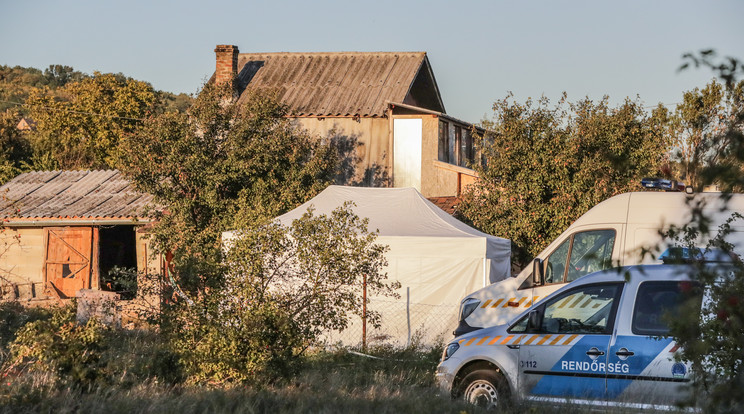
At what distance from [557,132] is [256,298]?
37.2 ft

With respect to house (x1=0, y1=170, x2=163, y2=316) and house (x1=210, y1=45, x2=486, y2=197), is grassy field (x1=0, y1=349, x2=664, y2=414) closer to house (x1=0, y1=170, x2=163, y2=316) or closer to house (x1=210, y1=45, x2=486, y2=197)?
house (x1=0, y1=170, x2=163, y2=316)

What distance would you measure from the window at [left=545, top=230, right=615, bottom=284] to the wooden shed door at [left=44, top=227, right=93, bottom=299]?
52.3ft

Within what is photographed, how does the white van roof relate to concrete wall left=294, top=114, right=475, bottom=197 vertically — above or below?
below

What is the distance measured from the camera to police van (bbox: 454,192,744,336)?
11.8 meters

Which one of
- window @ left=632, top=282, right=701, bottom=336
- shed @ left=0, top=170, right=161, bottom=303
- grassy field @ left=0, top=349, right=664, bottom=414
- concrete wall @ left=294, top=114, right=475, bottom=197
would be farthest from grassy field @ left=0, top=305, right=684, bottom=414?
concrete wall @ left=294, top=114, right=475, bottom=197

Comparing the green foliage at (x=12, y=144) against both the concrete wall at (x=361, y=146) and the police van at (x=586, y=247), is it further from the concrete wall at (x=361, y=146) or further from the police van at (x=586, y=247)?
the police van at (x=586, y=247)

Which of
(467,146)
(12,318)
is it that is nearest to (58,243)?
(12,318)

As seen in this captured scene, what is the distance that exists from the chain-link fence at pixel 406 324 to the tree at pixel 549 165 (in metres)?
4.69

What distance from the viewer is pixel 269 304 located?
32.0ft

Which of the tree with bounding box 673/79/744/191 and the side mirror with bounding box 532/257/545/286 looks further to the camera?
the side mirror with bounding box 532/257/545/286

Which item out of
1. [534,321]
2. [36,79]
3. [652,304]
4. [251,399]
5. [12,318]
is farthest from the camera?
[36,79]

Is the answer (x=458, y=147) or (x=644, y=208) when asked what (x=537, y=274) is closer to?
(x=644, y=208)

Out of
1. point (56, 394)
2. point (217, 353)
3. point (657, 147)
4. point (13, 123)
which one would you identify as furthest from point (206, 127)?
point (13, 123)

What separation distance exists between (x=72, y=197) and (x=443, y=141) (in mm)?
11253
